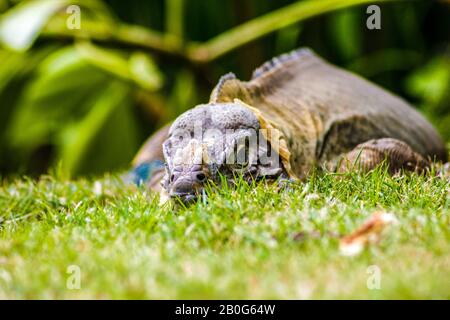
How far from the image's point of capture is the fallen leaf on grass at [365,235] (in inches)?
161

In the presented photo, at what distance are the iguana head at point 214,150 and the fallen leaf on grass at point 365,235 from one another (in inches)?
52.1

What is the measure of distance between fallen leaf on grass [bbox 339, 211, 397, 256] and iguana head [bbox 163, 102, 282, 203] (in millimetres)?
1324

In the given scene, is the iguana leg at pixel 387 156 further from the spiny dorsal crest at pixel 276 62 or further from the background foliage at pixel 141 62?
the background foliage at pixel 141 62

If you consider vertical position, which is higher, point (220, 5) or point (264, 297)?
point (220, 5)

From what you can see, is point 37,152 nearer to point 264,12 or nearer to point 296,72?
point 264,12

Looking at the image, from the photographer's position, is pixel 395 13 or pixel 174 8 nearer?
pixel 174 8

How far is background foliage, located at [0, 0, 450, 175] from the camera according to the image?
1218cm

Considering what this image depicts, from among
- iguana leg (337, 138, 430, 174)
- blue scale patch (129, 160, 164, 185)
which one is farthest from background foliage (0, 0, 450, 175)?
iguana leg (337, 138, 430, 174)

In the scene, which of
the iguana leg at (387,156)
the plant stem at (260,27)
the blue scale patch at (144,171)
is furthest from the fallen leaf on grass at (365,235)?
the plant stem at (260,27)

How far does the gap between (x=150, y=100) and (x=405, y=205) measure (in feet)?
29.1

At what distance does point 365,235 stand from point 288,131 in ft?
7.84

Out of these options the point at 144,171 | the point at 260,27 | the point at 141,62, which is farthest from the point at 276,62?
the point at 141,62
